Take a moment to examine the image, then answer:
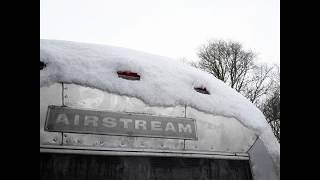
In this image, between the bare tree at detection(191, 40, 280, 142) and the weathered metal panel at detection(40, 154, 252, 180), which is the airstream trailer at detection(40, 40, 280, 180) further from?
the bare tree at detection(191, 40, 280, 142)

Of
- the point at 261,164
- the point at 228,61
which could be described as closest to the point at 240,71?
the point at 228,61

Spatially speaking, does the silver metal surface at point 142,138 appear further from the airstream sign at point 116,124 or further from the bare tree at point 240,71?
the bare tree at point 240,71

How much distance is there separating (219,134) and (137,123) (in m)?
0.85

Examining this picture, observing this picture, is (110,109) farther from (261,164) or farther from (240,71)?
(240,71)

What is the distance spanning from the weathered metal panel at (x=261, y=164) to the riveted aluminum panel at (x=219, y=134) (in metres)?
0.08

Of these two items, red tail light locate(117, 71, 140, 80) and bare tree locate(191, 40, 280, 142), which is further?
bare tree locate(191, 40, 280, 142)

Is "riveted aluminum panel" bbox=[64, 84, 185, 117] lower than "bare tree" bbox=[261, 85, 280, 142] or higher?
higher

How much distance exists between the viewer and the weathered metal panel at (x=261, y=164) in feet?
11.8

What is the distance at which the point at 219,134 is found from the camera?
11.8ft

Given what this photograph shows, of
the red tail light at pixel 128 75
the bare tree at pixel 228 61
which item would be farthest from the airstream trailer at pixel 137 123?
the bare tree at pixel 228 61

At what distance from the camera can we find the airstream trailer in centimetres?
306

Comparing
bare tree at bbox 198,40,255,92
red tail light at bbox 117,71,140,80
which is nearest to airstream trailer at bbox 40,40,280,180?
red tail light at bbox 117,71,140,80
